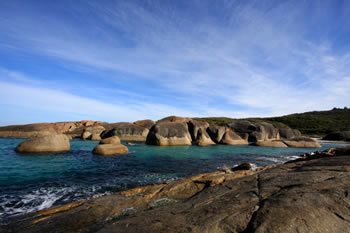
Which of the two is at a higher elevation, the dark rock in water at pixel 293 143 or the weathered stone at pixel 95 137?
the weathered stone at pixel 95 137

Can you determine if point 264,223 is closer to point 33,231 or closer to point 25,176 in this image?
point 33,231

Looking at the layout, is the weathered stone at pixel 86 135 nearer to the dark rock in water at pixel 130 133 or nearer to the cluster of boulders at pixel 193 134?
the cluster of boulders at pixel 193 134

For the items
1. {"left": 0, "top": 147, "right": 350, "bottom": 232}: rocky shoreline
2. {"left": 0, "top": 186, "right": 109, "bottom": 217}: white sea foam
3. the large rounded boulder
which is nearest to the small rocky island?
the large rounded boulder

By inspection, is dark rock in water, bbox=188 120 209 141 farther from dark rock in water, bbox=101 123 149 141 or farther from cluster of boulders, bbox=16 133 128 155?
cluster of boulders, bbox=16 133 128 155

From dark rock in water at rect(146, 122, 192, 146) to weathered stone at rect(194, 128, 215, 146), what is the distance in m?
1.77

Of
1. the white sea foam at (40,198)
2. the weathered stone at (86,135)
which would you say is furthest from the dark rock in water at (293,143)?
the weathered stone at (86,135)

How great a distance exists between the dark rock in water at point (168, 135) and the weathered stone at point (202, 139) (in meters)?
1.77

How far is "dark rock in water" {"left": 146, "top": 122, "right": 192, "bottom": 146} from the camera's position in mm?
31633

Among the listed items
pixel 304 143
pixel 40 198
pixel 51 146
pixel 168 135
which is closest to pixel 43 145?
pixel 51 146

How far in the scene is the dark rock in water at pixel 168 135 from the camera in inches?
1245

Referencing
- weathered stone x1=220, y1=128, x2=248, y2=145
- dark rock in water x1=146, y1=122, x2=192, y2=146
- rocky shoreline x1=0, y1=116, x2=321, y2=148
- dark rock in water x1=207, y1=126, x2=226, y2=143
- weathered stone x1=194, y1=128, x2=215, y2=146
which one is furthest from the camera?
dark rock in water x1=207, y1=126, x2=226, y2=143

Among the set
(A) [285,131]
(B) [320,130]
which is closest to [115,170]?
(A) [285,131]

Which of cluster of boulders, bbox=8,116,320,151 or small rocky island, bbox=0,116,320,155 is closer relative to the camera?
small rocky island, bbox=0,116,320,155

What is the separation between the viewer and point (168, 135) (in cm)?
3225
